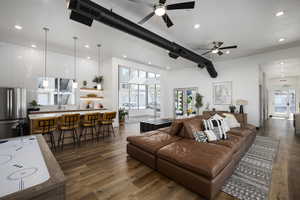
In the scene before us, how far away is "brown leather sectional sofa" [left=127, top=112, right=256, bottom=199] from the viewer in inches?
71.8

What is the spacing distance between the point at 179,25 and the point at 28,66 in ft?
19.4

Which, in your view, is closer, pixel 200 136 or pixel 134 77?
pixel 200 136

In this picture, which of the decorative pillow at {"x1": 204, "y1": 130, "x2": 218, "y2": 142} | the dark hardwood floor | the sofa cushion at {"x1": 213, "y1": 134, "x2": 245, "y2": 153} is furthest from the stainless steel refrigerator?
the sofa cushion at {"x1": 213, "y1": 134, "x2": 245, "y2": 153}

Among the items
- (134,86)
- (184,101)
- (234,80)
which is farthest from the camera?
(134,86)

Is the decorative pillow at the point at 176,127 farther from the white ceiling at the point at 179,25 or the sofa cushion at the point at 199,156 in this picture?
the white ceiling at the point at 179,25

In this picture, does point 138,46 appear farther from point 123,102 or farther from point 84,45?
point 123,102

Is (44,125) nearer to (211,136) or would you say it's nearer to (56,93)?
(56,93)

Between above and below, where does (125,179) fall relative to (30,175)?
below

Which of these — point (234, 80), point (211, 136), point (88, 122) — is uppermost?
point (234, 80)

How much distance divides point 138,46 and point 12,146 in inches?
172

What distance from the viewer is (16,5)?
107 inches

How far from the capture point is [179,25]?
3.50m

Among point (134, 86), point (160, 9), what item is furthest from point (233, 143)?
point (134, 86)

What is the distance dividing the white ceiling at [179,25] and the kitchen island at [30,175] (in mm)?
2855
